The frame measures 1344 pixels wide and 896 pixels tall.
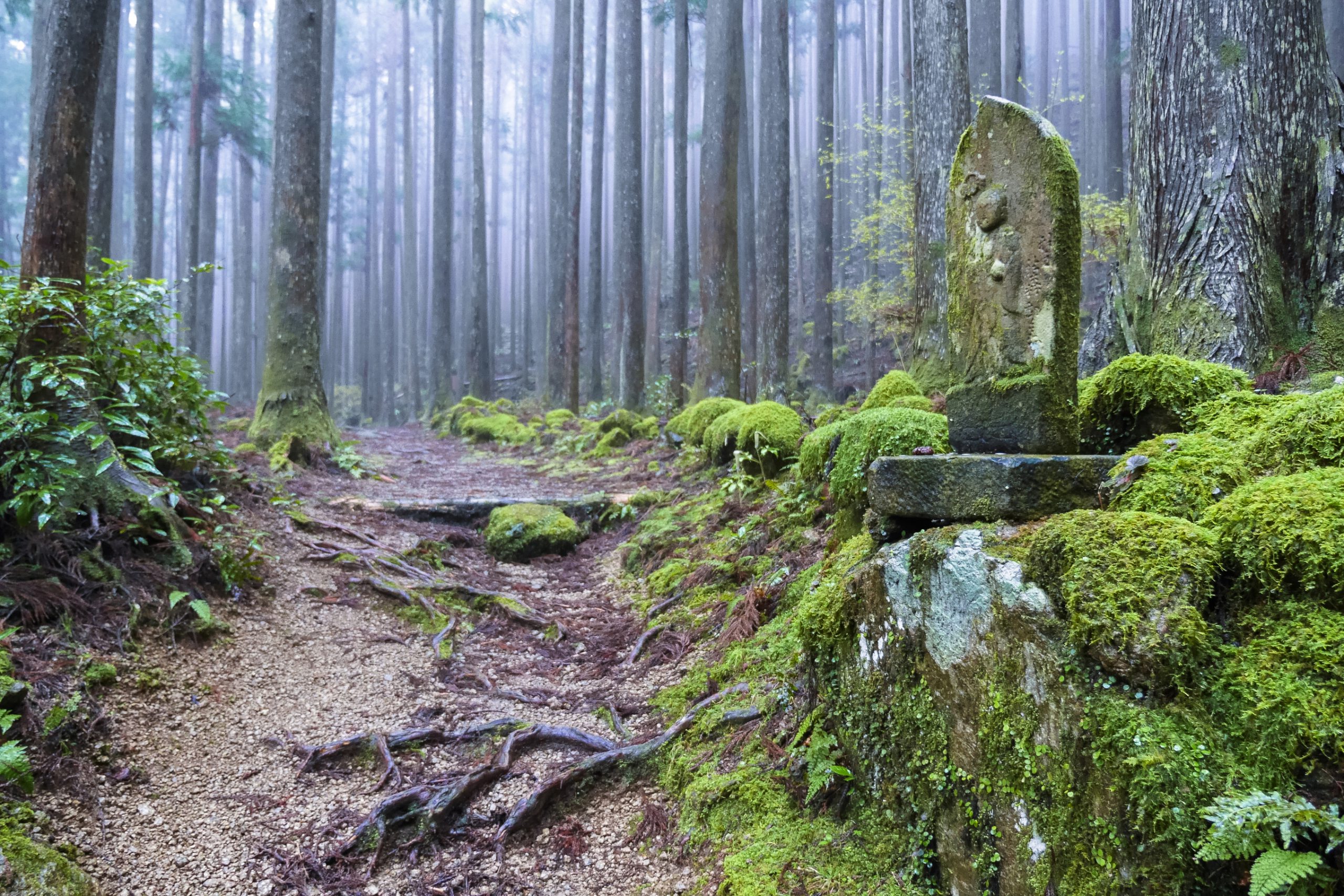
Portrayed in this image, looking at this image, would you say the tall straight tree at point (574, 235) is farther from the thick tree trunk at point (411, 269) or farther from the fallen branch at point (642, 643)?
the fallen branch at point (642, 643)

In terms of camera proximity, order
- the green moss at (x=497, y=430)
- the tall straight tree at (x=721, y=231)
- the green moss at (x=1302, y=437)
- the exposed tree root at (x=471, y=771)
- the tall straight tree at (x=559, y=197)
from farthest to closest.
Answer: the tall straight tree at (x=559, y=197)
the green moss at (x=497, y=430)
the tall straight tree at (x=721, y=231)
the exposed tree root at (x=471, y=771)
the green moss at (x=1302, y=437)

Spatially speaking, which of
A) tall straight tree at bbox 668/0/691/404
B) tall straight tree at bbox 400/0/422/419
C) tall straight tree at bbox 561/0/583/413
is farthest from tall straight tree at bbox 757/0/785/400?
tall straight tree at bbox 400/0/422/419

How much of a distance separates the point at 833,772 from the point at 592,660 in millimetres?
2492

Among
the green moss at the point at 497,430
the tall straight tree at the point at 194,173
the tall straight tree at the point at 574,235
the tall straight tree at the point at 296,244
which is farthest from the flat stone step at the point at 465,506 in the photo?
the tall straight tree at the point at 194,173

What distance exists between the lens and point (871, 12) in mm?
37938

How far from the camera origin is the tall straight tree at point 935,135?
7785 mm

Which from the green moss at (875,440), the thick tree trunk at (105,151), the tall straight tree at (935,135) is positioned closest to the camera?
the green moss at (875,440)

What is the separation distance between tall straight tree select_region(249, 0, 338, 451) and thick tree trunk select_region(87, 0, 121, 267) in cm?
188

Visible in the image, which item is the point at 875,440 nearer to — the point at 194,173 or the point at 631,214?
the point at 631,214

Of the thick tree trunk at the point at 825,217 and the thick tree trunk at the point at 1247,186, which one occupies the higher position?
the thick tree trunk at the point at 825,217

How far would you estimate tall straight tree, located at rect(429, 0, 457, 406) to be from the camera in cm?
2131

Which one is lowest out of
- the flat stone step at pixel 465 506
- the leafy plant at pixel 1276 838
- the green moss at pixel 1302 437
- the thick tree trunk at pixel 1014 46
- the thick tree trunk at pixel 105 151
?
the leafy plant at pixel 1276 838

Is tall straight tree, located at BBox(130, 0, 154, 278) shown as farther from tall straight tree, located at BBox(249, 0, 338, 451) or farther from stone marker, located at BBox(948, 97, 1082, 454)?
stone marker, located at BBox(948, 97, 1082, 454)

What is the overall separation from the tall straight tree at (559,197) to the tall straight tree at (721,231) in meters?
6.73
